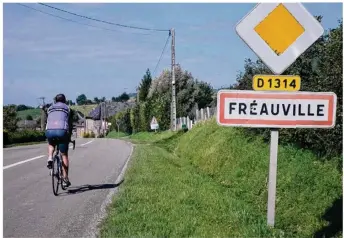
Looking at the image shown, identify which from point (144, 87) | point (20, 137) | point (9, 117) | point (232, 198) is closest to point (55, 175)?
point (232, 198)

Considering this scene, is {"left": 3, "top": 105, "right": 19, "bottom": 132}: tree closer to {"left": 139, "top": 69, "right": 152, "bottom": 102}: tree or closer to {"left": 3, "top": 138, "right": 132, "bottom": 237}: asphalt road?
{"left": 139, "top": 69, "right": 152, "bottom": 102}: tree

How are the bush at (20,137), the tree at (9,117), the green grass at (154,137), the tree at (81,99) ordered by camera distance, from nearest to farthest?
the green grass at (154,137) < the bush at (20,137) < the tree at (9,117) < the tree at (81,99)

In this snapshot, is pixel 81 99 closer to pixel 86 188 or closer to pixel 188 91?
pixel 188 91

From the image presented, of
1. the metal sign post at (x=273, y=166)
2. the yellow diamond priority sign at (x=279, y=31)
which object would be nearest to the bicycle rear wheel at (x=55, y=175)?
the metal sign post at (x=273, y=166)

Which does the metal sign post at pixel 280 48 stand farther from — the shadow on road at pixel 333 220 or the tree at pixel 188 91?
the tree at pixel 188 91

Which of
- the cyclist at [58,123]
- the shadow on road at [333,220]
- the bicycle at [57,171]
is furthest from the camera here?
the bicycle at [57,171]

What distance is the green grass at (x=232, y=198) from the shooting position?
553 centimetres

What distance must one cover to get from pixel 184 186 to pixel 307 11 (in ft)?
17.5

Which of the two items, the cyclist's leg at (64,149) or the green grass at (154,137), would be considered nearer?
the cyclist's leg at (64,149)

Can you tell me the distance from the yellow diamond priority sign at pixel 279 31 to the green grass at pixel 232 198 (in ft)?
6.28

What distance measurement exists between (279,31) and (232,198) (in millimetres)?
4689

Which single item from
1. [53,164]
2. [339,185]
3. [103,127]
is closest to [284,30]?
[339,185]

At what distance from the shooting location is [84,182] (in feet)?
33.6

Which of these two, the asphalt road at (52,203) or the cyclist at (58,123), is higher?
the cyclist at (58,123)
